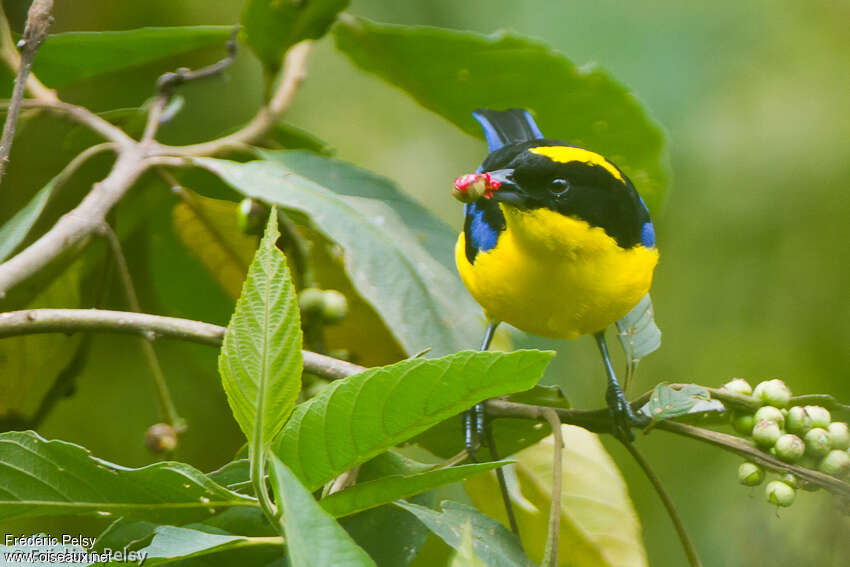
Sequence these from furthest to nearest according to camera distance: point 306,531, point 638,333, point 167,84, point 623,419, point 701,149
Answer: point 701,149 < point 167,84 < point 638,333 < point 623,419 < point 306,531

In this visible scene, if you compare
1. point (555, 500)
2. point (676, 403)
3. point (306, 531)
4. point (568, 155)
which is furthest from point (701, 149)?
point (306, 531)

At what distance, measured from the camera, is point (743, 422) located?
1.28 meters

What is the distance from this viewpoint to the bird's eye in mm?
1816

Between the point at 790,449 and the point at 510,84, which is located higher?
the point at 510,84

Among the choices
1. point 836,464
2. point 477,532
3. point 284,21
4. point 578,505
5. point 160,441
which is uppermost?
point 284,21

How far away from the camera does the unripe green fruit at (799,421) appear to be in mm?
1183

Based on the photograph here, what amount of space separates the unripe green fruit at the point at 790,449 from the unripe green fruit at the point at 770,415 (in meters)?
0.04

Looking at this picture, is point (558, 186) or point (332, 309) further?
point (558, 186)

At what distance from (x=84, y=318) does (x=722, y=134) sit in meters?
3.25

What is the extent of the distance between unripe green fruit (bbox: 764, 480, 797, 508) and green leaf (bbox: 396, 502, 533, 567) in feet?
1.07

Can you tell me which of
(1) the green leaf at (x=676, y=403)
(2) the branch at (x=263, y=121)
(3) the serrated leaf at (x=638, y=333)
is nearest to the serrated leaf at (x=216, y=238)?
(2) the branch at (x=263, y=121)

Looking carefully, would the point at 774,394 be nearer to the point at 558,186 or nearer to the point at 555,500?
the point at 555,500

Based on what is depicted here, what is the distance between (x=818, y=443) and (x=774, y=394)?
0.31ft

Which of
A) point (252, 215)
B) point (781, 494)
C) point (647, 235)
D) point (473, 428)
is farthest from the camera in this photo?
point (647, 235)
